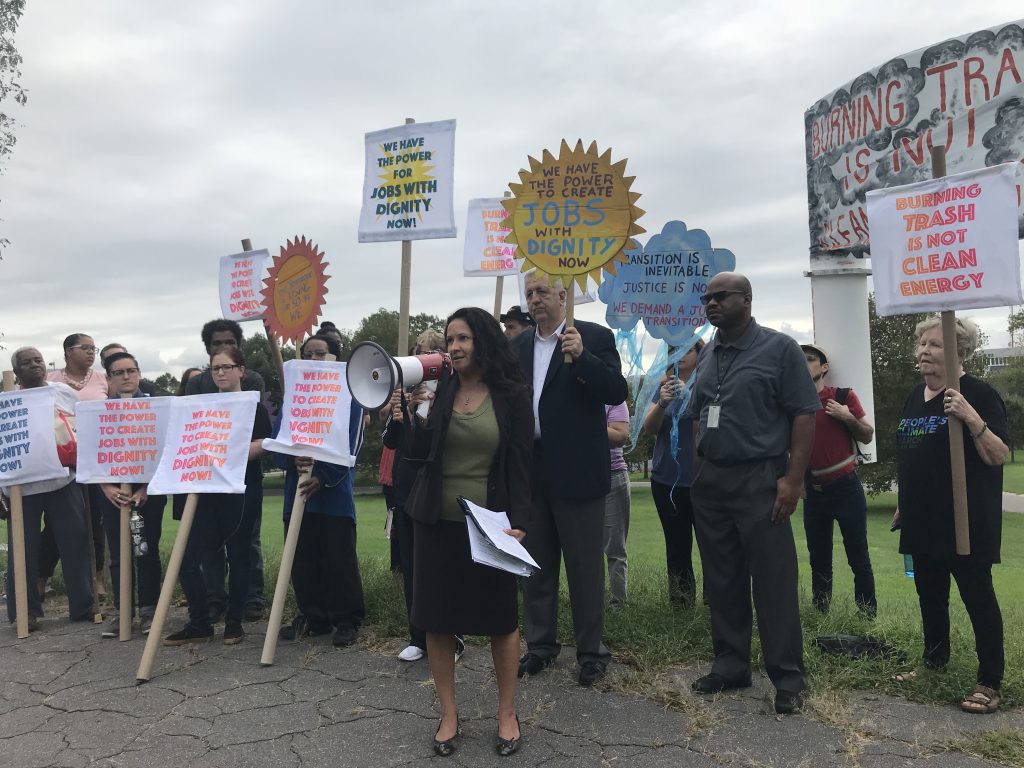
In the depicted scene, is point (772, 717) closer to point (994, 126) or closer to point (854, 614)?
point (854, 614)

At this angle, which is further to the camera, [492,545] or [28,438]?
[28,438]

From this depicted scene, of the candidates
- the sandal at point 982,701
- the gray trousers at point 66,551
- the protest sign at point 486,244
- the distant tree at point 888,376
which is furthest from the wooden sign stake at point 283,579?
the distant tree at point 888,376

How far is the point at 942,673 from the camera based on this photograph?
13.8ft

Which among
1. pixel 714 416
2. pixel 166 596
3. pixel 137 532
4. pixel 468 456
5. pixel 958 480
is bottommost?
pixel 166 596

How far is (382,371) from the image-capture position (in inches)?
153

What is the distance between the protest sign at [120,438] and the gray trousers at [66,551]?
86 centimetres

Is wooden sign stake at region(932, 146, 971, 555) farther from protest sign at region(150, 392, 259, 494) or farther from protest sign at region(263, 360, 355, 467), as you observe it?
protest sign at region(150, 392, 259, 494)

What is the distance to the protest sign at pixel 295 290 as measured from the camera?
18.1 feet

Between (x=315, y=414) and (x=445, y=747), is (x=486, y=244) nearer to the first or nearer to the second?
(x=315, y=414)

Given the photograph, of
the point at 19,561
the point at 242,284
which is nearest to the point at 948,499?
the point at 242,284

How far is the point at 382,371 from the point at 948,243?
9.75ft

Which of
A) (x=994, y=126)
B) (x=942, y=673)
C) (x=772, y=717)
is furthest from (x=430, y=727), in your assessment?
(x=994, y=126)

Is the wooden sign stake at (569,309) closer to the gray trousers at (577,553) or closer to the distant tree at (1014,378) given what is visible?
the gray trousers at (577,553)

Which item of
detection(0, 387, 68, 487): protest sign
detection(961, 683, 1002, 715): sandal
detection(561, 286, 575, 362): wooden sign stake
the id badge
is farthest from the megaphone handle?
detection(0, 387, 68, 487): protest sign
